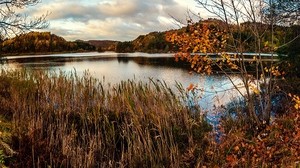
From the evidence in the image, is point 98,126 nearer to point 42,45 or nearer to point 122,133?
point 122,133

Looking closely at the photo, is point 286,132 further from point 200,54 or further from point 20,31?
point 20,31

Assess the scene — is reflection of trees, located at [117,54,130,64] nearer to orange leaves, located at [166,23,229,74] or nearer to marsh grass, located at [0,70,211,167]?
marsh grass, located at [0,70,211,167]

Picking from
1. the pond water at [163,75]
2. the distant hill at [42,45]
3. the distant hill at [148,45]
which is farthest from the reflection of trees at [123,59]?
the distant hill at [42,45]

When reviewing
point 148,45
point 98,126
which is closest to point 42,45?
point 148,45

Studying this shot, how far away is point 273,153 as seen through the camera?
657 cm

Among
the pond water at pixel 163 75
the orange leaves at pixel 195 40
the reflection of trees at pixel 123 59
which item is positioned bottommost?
the reflection of trees at pixel 123 59


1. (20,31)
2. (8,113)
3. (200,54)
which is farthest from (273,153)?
(20,31)

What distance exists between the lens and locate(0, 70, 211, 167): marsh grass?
6207 mm

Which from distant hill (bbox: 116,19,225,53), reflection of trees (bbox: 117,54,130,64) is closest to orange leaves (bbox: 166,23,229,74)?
reflection of trees (bbox: 117,54,130,64)

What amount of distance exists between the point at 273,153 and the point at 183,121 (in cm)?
239

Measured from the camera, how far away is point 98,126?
7695 millimetres

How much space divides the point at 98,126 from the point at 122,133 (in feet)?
1.95

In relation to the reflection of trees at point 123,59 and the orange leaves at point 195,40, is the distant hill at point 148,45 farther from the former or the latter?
the orange leaves at point 195,40

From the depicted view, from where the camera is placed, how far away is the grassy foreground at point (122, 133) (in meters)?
6.16
